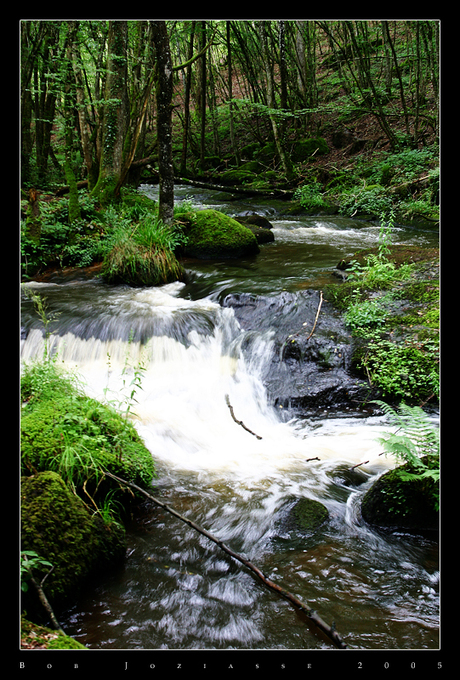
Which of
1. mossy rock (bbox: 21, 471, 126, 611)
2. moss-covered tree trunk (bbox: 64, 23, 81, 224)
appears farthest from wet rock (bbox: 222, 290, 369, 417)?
moss-covered tree trunk (bbox: 64, 23, 81, 224)

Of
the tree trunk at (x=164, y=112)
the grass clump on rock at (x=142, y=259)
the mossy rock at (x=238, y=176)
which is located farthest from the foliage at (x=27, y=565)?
the mossy rock at (x=238, y=176)

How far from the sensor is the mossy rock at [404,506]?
3.21 metres

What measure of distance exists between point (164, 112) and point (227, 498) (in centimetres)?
742

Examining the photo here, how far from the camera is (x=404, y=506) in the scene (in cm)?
327

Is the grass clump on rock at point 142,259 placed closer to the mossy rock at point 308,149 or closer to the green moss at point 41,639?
the green moss at point 41,639

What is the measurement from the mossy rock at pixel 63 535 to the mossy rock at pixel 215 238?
777 cm

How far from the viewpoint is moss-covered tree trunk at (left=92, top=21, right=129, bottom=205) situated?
10.5m

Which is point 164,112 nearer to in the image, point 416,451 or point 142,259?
point 142,259

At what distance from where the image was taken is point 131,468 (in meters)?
3.52

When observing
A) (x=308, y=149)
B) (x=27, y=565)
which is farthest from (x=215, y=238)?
(x=308, y=149)

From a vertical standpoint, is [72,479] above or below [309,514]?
above
